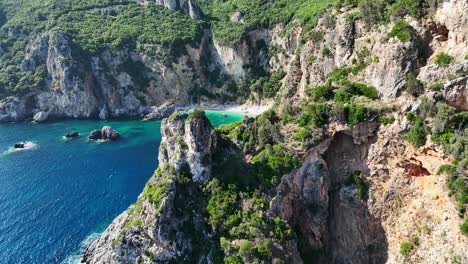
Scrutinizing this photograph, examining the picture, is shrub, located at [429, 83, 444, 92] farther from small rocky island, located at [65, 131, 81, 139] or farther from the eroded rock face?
small rocky island, located at [65, 131, 81, 139]

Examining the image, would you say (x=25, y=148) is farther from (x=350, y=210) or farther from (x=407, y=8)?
(x=407, y=8)

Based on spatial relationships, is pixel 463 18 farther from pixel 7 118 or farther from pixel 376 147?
pixel 7 118

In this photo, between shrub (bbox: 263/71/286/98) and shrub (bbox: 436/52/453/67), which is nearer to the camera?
shrub (bbox: 436/52/453/67)

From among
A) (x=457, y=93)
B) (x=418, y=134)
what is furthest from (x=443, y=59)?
(x=418, y=134)

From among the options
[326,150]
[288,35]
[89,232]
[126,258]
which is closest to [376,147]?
[326,150]

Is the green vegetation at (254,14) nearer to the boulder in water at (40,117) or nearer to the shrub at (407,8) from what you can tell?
the shrub at (407,8)

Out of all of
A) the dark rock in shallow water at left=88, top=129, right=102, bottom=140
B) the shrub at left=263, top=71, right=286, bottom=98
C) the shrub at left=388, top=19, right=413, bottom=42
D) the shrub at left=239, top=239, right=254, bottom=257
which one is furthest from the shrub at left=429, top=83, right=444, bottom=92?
the dark rock in shallow water at left=88, top=129, right=102, bottom=140
